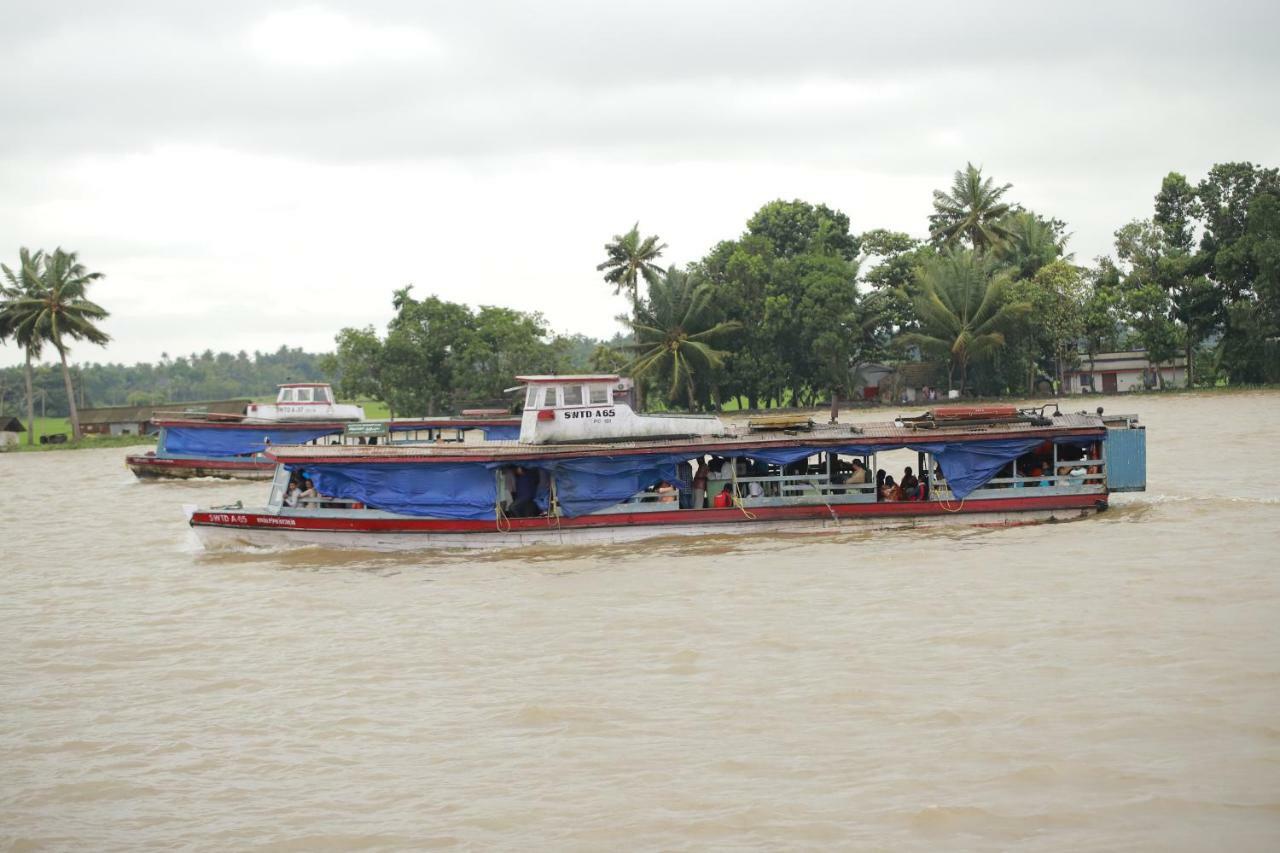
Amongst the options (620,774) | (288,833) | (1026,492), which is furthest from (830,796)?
(1026,492)

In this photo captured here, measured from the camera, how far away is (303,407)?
131 feet

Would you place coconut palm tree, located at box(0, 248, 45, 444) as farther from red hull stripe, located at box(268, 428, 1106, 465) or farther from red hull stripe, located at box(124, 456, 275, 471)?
red hull stripe, located at box(268, 428, 1106, 465)

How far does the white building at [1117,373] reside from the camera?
201ft

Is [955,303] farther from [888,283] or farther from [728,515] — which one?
[728,515]

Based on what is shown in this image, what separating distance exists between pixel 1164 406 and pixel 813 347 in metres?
15.8

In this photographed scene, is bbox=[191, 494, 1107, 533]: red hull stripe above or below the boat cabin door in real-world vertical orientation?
below

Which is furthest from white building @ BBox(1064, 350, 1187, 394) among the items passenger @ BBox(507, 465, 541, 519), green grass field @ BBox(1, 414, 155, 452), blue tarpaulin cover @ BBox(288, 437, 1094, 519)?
green grass field @ BBox(1, 414, 155, 452)

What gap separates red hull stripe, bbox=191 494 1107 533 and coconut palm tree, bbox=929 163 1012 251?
1723 inches

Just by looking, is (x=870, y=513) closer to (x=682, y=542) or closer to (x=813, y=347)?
(x=682, y=542)

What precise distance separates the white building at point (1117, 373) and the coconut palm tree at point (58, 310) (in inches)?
1991

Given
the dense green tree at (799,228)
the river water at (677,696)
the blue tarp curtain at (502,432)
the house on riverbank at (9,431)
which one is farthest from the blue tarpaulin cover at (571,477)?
the house on riverbank at (9,431)

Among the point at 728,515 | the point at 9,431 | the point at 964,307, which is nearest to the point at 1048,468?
the point at 728,515

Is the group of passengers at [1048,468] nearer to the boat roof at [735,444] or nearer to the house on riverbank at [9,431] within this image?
the boat roof at [735,444]

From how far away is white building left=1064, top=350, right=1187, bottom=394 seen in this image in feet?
201
